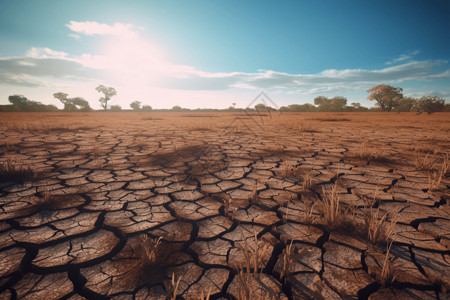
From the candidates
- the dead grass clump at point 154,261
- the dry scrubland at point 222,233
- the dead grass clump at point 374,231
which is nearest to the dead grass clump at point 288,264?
the dry scrubland at point 222,233

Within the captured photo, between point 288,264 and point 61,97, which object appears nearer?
point 288,264

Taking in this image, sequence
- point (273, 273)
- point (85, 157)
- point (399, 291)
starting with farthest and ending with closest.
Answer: point (85, 157) → point (273, 273) → point (399, 291)

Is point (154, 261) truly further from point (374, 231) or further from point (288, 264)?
point (374, 231)

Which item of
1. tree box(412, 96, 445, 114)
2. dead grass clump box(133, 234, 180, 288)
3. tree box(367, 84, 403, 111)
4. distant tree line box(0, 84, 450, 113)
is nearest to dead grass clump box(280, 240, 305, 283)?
dead grass clump box(133, 234, 180, 288)

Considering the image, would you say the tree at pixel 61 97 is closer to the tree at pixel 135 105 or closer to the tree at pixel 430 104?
the tree at pixel 135 105

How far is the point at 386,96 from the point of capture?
28266 millimetres

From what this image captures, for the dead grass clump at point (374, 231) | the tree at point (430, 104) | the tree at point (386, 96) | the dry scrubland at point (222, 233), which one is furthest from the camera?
the tree at point (386, 96)

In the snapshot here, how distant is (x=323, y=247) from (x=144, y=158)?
313 centimetres

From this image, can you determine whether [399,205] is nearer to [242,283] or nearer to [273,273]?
[273,273]

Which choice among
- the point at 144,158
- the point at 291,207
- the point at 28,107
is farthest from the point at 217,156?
the point at 28,107

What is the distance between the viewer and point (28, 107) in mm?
25453

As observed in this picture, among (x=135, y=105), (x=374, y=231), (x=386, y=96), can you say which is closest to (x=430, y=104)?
(x=386, y=96)

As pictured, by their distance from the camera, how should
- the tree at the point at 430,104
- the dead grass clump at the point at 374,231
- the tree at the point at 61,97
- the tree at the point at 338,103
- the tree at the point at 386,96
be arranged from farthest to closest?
the tree at the point at 61,97
the tree at the point at 338,103
the tree at the point at 386,96
the tree at the point at 430,104
the dead grass clump at the point at 374,231

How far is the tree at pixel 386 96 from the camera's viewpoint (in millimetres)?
27766
